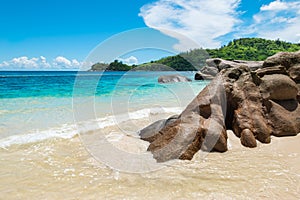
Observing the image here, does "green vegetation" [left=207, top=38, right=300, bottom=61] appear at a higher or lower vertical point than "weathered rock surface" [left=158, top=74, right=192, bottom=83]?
higher

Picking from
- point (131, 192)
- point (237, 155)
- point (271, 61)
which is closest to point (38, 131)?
point (131, 192)

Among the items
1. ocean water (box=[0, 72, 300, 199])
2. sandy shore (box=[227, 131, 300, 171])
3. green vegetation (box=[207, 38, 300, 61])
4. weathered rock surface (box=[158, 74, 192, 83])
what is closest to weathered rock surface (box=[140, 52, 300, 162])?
sandy shore (box=[227, 131, 300, 171])

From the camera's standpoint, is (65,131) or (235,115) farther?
(65,131)

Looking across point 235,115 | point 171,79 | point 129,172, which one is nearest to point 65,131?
point 129,172

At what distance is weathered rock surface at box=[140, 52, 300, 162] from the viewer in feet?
14.4

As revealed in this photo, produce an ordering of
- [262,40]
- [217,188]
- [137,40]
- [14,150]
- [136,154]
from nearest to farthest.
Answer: [217,188]
[136,154]
[14,150]
[137,40]
[262,40]

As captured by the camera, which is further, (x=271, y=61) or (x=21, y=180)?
(x=271, y=61)

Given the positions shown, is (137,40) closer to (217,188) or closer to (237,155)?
(237,155)

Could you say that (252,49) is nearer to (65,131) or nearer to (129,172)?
(65,131)

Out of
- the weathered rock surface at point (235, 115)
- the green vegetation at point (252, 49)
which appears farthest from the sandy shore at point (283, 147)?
the green vegetation at point (252, 49)

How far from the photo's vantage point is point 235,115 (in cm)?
522

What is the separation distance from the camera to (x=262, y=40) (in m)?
84.7

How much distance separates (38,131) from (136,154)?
3595mm

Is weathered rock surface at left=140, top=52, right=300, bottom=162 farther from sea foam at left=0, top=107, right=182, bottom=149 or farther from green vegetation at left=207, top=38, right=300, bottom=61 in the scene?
green vegetation at left=207, top=38, right=300, bottom=61
